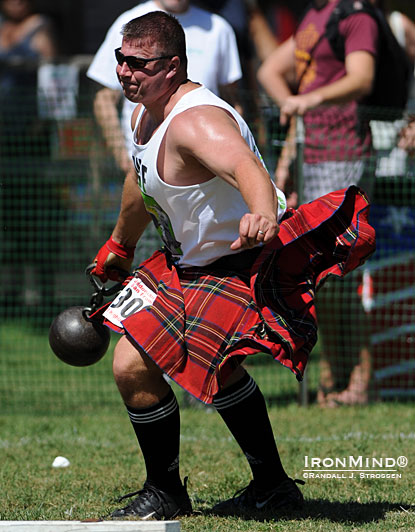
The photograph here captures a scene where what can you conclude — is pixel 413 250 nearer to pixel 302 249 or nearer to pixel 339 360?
pixel 339 360

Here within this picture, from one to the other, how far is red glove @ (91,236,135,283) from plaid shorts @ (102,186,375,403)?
1.26ft

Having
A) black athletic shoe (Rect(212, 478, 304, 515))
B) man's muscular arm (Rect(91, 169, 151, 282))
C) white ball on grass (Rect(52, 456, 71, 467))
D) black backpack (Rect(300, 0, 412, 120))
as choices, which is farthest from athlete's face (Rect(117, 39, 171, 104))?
black backpack (Rect(300, 0, 412, 120))

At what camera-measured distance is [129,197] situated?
152 inches

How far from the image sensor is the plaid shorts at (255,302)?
11.0 ft

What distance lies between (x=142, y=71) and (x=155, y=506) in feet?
5.12

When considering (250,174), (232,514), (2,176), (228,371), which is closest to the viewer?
(250,174)

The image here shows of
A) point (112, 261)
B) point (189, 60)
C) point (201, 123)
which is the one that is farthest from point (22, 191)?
point (201, 123)

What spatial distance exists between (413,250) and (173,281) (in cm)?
285

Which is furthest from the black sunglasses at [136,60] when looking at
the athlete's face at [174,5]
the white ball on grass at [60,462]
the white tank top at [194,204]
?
the athlete's face at [174,5]

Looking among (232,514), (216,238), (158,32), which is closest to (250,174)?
(216,238)

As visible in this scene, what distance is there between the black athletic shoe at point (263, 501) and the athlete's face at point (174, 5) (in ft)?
9.85

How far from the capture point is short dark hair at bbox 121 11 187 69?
3.44 meters

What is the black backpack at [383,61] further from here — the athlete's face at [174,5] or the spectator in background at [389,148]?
the athlete's face at [174,5]

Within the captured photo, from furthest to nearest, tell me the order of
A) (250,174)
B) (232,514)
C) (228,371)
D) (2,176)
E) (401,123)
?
(2,176) → (401,123) → (232,514) → (228,371) → (250,174)
